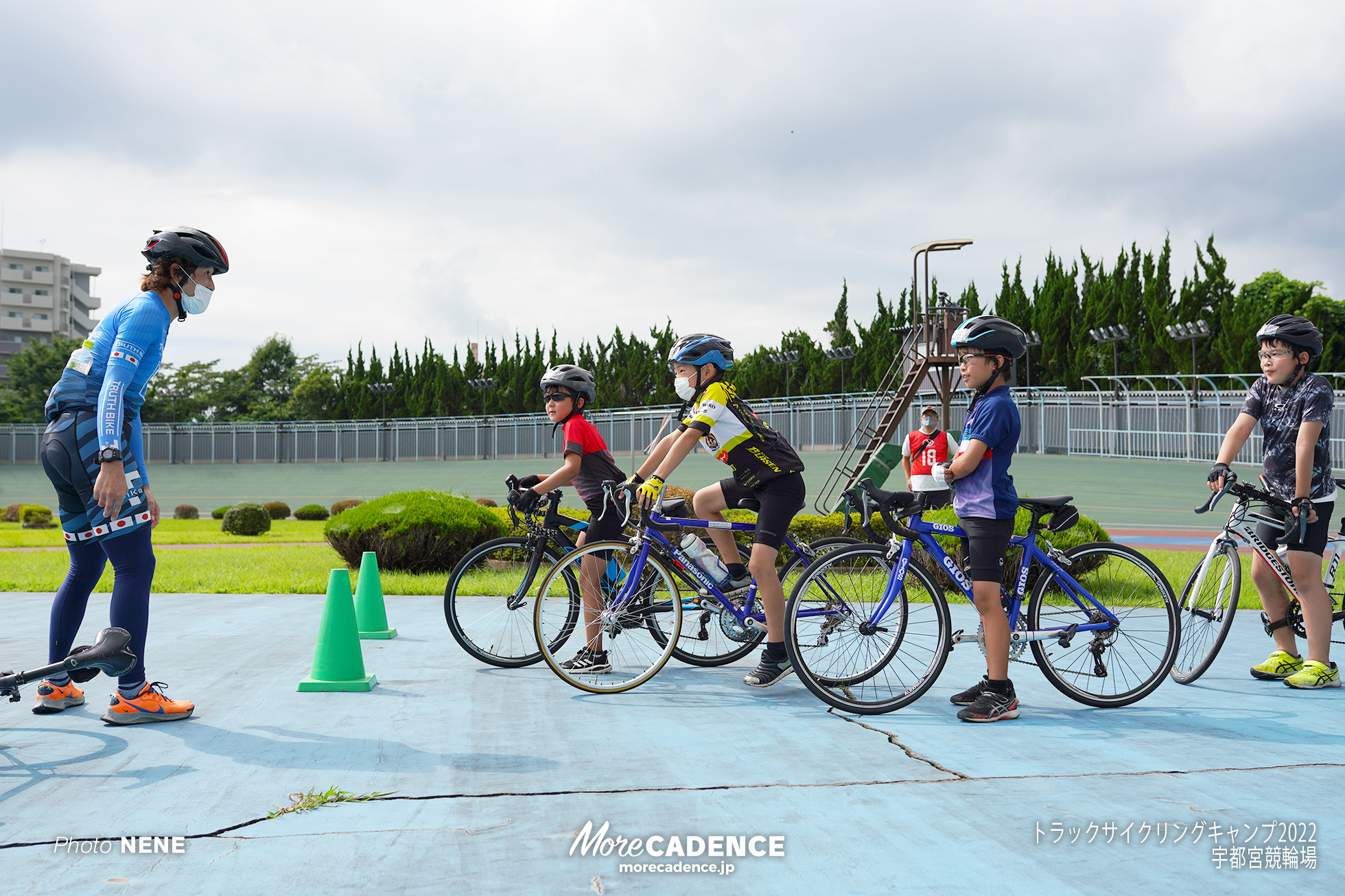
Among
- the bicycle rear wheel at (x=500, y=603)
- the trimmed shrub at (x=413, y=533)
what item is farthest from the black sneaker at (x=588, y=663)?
the trimmed shrub at (x=413, y=533)

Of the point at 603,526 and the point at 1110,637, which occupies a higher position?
the point at 603,526

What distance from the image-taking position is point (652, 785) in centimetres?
350

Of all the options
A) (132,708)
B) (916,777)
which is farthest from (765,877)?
(132,708)

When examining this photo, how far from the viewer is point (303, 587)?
1041 cm

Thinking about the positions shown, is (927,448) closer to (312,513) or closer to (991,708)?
(991,708)

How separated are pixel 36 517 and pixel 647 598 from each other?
30830mm

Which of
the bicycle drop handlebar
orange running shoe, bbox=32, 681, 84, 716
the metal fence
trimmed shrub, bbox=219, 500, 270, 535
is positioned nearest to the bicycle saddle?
the bicycle drop handlebar

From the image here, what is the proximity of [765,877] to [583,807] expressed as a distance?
80 centimetres

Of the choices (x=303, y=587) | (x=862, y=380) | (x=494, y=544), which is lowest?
(x=303, y=587)

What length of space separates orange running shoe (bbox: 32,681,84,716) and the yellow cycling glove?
300 centimetres

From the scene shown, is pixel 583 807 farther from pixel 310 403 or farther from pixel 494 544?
pixel 310 403

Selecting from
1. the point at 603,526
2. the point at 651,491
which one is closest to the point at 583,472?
the point at 603,526

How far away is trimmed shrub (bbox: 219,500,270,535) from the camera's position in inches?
996

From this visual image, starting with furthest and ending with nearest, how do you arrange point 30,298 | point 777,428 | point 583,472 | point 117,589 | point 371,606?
point 30,298, point 777,428, point 371,606, point 583,472, point 117,589
